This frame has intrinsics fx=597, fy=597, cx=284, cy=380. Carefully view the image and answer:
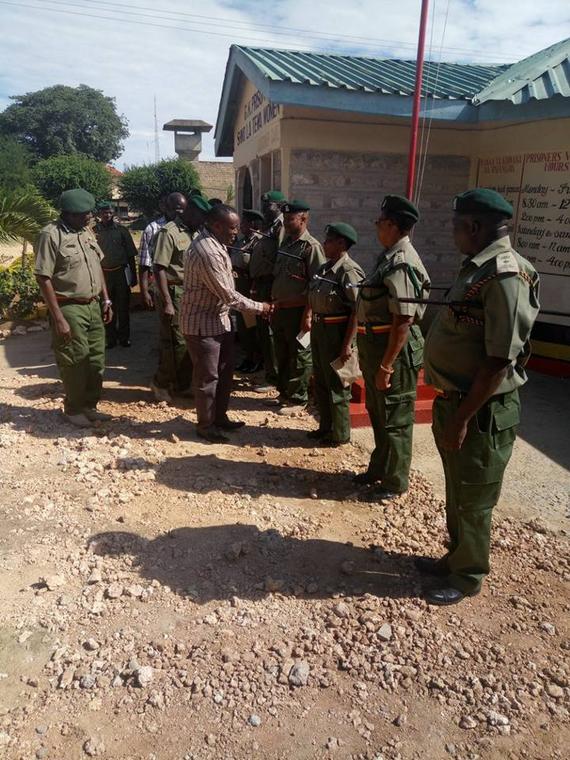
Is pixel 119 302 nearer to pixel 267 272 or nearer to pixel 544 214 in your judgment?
pixel 267 272

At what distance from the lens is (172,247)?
5516 millimetres

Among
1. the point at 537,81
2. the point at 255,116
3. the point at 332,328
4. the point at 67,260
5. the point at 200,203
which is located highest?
the point at 537,81

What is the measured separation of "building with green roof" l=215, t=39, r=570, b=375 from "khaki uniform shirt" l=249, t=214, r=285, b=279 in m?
1.10

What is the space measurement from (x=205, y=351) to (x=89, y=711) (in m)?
2.80

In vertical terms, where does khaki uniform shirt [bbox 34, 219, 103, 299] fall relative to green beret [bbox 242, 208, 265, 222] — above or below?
below

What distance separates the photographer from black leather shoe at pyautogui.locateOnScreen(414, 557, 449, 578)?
3.06 m

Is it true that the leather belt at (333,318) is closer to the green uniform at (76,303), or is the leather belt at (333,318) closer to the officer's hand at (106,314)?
the green uniform at (76,303)

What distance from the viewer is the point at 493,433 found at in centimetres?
261

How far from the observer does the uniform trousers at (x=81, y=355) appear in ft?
16.0

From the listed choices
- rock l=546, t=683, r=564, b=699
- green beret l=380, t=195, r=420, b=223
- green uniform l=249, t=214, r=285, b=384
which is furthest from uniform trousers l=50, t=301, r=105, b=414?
rock l=546, t=683, r=564, b=699

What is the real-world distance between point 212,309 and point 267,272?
5.71 feet

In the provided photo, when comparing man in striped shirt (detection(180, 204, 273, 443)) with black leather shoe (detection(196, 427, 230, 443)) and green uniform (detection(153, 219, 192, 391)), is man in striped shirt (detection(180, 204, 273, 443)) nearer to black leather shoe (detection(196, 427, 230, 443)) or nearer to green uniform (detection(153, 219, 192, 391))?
black leather shoe (detection(196, 427, 230, 443))

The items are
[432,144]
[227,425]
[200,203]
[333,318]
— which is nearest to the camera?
[333,318]

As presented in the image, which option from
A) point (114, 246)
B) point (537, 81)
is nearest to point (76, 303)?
point (114, 246)
